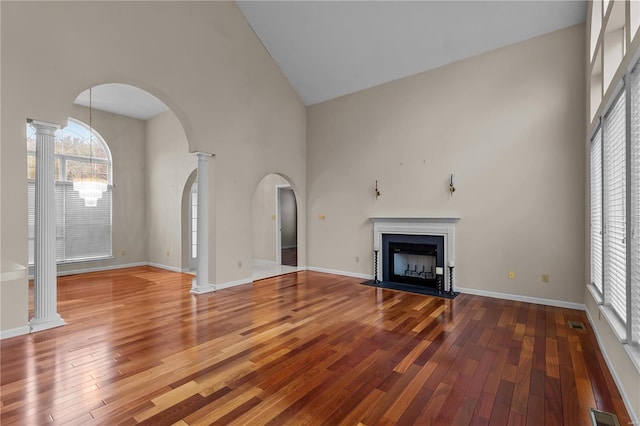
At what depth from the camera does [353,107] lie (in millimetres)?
6688

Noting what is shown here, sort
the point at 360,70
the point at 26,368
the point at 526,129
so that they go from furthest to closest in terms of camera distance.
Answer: the point at 360,70 → the point at 526,129 → the point at 26,368

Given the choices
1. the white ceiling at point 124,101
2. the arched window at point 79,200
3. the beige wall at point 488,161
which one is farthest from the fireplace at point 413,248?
the arched window at point 79,200

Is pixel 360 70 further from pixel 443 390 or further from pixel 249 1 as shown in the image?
pixel 443 390

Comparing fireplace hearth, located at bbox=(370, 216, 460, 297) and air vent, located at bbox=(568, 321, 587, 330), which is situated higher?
fireplace hearth, located at bbox=(370, 216, 460, 297)

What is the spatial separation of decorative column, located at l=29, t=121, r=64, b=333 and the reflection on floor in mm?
3287

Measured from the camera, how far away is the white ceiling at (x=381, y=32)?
4551 mm

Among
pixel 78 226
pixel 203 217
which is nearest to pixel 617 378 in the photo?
pixel 203 217

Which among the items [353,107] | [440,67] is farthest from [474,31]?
[353,107]

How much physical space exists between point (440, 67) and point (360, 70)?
1.49m

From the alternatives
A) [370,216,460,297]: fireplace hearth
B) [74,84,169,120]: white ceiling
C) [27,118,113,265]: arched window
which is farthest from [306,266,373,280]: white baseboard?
[27,118,113,265]: arched window

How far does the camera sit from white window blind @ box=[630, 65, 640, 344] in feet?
6.70

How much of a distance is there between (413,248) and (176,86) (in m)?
4.90

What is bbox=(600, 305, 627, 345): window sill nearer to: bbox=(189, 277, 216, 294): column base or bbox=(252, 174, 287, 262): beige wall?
bbox=(189, 277, 216, 294): column base

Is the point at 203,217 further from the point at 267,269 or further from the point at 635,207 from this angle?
the point at 635,207
